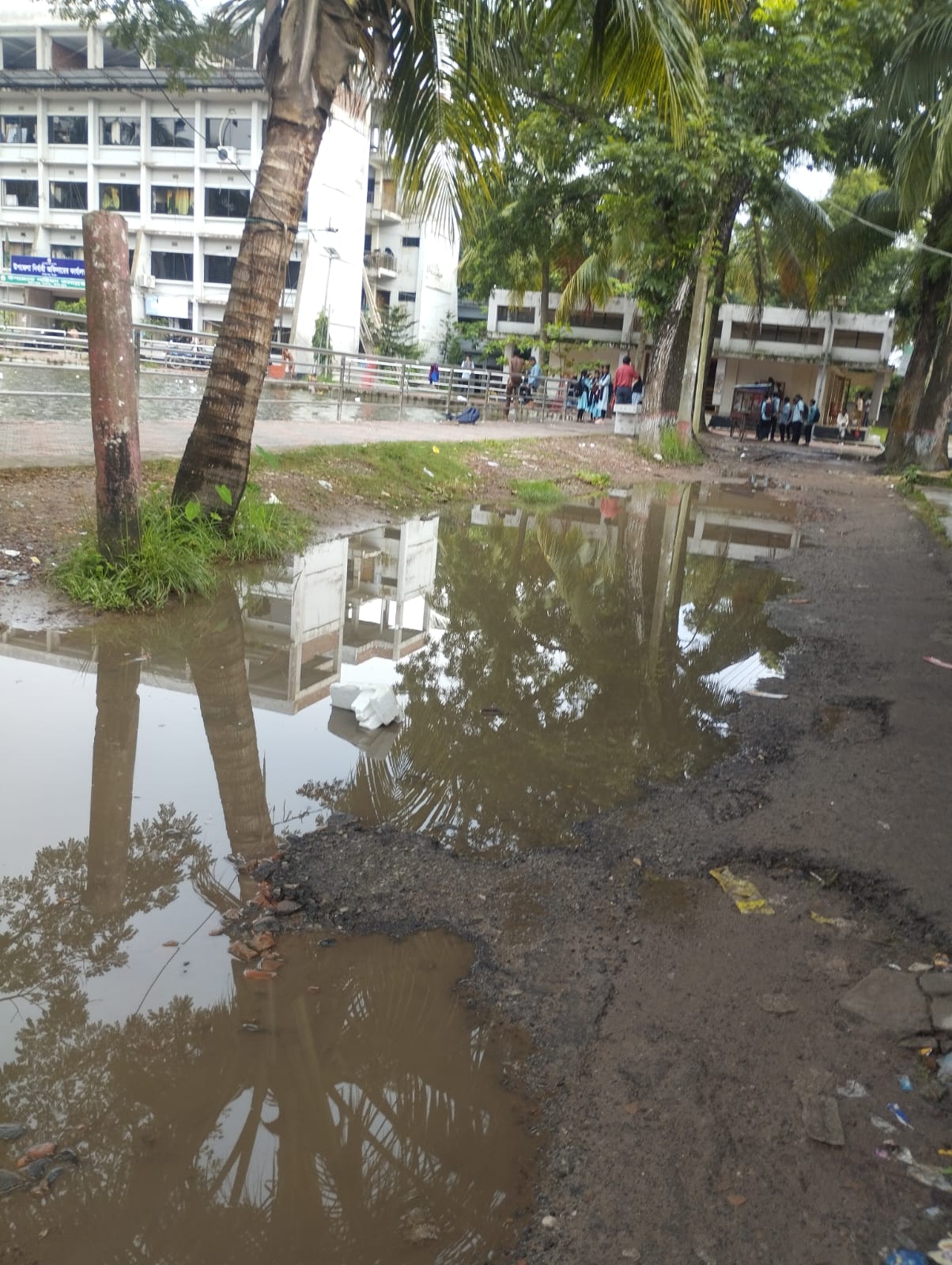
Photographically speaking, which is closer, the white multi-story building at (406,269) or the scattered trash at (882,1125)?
the scattered trash at (882,1125)

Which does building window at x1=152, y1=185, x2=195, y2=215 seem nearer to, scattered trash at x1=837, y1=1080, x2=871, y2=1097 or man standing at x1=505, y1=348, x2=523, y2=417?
man standing at x1=505, y1=348, x2=523, y2=417

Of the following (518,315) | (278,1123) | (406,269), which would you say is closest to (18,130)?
(406,269)

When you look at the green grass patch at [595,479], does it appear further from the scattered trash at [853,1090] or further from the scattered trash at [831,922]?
the scattered trash at [853,1090]

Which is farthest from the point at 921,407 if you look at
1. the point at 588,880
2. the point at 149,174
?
the point at 149,174

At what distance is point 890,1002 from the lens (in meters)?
2.94

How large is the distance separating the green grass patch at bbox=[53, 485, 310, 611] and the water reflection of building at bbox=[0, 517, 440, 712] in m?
0.28

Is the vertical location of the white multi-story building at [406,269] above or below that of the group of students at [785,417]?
above

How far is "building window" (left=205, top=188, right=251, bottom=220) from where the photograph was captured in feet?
140

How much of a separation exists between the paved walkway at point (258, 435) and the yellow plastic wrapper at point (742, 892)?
736 cm

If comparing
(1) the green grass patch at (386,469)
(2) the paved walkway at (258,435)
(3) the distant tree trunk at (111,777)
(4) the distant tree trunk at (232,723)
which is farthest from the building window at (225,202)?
(3) the distant tree trunk at (111,777)

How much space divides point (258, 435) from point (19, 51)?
41.5 m

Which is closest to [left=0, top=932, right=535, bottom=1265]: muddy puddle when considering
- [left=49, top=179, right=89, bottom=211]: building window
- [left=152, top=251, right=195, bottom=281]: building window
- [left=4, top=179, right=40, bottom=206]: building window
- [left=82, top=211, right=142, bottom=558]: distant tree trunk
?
[left=82, top=211, right=142, bottom=558]: distant tree trunk

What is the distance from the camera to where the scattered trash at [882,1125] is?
2.43 metres

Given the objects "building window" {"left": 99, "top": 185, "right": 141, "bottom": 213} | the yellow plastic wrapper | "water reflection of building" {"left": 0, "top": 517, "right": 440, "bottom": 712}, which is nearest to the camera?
the yellow plastic wrapper
